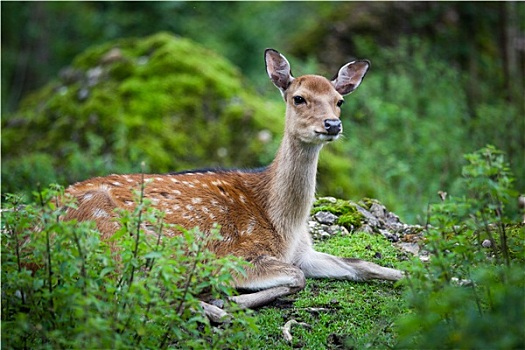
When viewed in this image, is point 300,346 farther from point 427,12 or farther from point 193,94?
point 427,12

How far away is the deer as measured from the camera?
5680 mm

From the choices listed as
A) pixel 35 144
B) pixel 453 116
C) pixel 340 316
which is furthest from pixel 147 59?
pixel 340 316

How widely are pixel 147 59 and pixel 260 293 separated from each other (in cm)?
698

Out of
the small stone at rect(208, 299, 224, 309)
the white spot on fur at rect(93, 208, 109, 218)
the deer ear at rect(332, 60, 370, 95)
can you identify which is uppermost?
the deer ear at rect(332, 60, 370, 95)

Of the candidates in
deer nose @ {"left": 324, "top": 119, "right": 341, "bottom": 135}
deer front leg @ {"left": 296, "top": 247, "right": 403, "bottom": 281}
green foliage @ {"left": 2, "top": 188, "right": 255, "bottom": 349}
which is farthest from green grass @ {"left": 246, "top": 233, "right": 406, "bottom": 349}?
deer nose @ {"left": 324, "top": 119, "right": 341, "bottom": 135}

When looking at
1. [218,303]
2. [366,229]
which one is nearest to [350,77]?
[366,229]

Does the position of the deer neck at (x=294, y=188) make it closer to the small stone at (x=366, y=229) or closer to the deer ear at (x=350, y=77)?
the deer ear at (x=350, y=77)

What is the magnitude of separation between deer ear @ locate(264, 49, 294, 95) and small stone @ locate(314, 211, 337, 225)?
1.33 meters

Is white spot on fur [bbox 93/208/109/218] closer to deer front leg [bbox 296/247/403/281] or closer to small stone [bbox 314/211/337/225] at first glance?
deer front leg [bbox 296/247/403/281]

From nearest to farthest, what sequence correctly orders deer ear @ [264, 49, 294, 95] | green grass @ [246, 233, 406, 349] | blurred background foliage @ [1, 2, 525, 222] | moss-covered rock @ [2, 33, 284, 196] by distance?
green grass @ [246, 233, 406, 349], deer ear @ [264, 49, 294, 95], moss-covered rock @ [2, 33, 284, 196], blurred background foliage @ [1, 2, 525, 222]

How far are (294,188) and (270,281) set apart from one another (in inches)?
39.7

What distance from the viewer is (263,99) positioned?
40.0 feet

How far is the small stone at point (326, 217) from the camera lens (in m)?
7.30

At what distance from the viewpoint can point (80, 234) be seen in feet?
13.2
